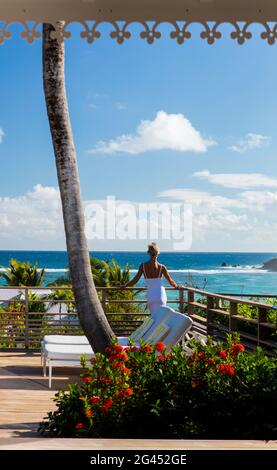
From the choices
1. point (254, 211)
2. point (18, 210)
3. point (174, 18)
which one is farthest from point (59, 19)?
point (254, 211)

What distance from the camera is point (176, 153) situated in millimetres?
42906

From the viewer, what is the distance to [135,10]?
351 centimetres

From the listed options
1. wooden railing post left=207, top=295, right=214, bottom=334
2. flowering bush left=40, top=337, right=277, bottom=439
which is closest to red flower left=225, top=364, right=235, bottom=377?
flowering bush left=40, top=337, right=277, bottom=439

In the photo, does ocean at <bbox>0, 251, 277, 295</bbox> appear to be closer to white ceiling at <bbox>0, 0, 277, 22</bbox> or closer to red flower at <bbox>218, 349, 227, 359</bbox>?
red flower at <bbox>218, 349, 227, 359</bbox>

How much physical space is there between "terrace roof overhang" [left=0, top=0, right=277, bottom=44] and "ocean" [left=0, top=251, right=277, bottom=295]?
38436mm

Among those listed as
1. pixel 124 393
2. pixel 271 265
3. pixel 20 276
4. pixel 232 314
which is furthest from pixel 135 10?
pixel 271 265

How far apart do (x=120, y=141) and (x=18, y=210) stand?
7848 millimetres

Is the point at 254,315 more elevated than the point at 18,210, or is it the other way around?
the point at 18,210

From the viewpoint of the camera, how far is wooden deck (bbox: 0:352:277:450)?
2.78m

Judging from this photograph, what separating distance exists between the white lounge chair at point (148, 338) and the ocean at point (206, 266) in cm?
3488

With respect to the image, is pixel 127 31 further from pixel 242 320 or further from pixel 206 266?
pixel 206 266
